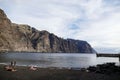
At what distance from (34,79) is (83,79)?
29.8ft

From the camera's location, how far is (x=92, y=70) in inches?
2302

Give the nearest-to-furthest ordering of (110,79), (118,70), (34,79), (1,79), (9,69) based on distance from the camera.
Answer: (1,79)
(34,79)
(110,79)
(9,69)
(118,70)

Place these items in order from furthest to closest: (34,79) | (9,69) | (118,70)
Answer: (118,70) → (9,69) → (34,79)

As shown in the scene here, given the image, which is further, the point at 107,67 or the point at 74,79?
the point at 107,67

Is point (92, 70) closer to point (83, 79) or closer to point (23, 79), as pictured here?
point (83, 79)

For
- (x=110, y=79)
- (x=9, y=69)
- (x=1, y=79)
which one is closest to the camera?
(x=1, y=79)

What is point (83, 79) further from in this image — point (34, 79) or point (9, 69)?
point (9, 69)

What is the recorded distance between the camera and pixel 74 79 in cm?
4200

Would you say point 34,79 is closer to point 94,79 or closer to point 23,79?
point 23,79

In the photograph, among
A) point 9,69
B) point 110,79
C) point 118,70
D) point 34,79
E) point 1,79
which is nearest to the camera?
point 1,79

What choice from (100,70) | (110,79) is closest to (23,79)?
(110,79)

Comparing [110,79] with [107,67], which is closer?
[110,79]

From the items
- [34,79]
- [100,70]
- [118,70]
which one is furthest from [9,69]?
[118,70]

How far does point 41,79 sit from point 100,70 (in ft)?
66.0
